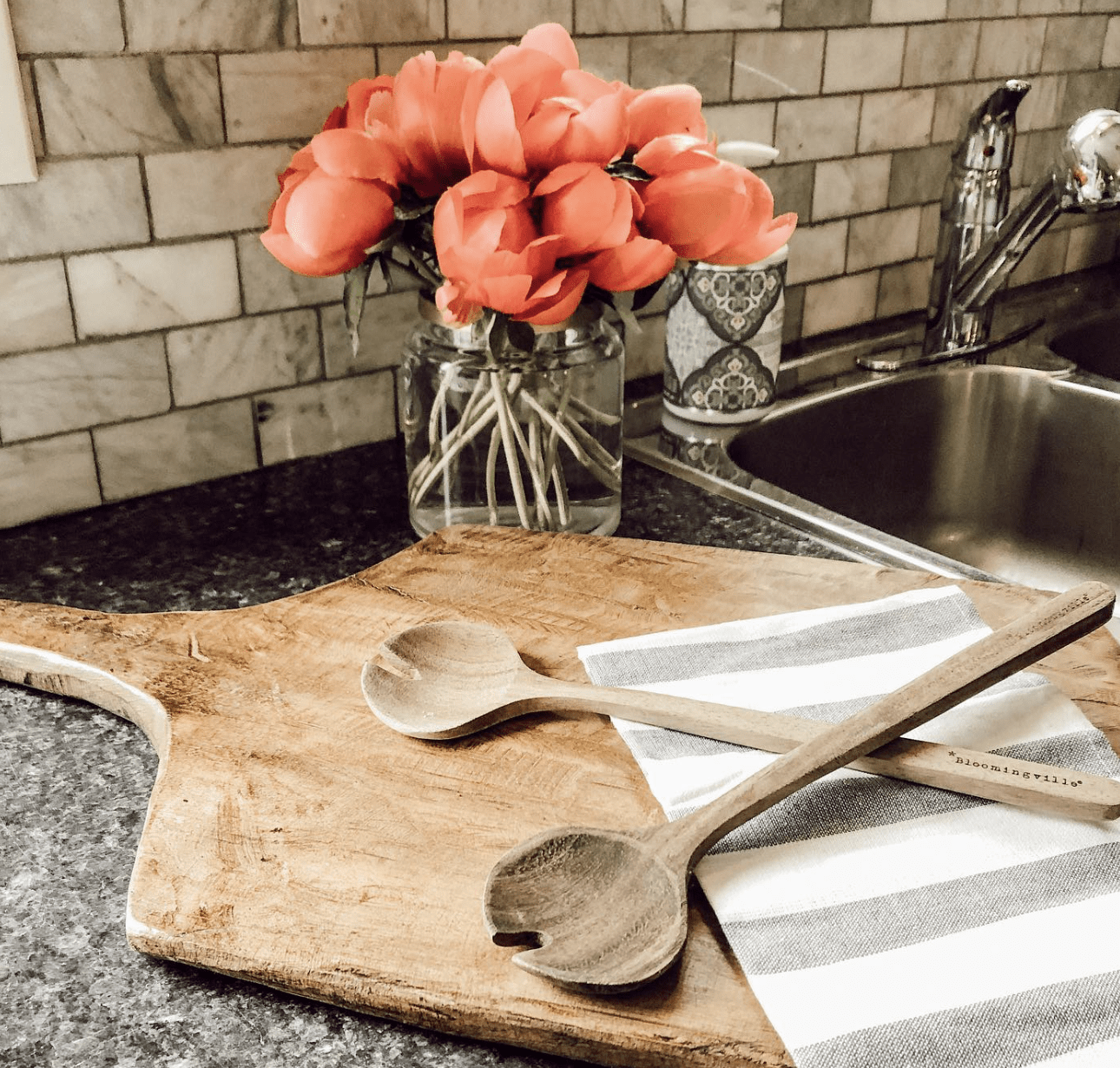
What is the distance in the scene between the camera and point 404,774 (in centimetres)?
55

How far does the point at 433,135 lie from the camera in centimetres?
65

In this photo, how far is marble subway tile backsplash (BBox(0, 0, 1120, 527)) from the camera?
0.77 metres

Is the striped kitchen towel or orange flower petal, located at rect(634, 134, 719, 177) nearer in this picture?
the striped kitchen towel

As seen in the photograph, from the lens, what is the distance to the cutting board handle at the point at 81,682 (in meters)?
0.60

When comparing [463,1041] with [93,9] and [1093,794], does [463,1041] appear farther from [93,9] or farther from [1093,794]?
[93,9]

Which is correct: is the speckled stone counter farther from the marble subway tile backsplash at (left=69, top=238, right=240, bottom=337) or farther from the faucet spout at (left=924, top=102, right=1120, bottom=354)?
the faucet spout at (left=924, top=102, right=1120, bottom=354)

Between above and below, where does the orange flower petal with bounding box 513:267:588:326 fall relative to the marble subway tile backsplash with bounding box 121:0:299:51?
below

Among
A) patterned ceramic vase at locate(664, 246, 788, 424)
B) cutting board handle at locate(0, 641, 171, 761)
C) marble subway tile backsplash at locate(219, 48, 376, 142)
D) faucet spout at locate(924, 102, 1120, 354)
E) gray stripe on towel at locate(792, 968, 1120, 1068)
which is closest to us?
gray stripe on towel at locate(792, 968, 1120, 1068)

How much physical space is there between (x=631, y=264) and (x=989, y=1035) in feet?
1.43

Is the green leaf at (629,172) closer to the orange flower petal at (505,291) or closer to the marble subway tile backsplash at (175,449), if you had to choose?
the orange flower petal at (505,291)

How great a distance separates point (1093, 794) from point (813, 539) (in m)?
0.36

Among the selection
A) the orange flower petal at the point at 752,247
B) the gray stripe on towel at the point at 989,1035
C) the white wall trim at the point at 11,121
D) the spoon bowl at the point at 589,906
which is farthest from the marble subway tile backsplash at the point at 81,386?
the gray stripe on towel at the point at 989,1035

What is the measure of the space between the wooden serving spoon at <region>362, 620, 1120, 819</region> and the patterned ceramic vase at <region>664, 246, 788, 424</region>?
1.44 feet

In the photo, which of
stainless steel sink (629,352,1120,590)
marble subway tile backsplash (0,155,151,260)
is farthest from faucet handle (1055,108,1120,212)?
marble subway tile backsplash (0,155,151,260)
